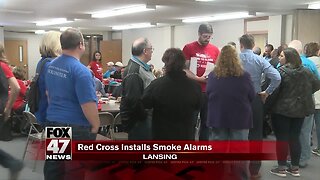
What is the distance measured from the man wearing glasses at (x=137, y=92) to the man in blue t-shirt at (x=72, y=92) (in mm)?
342

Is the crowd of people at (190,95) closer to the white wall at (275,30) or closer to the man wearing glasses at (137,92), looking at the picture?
the man wearing glasses at (137,92)

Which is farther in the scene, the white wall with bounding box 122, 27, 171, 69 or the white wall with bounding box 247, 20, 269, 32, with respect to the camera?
the white wall with bounding box 122, 27, 171, 69

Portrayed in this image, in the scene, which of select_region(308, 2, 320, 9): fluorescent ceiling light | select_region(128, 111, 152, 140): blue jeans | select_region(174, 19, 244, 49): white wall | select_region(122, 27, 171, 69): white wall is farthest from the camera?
select_region(122, 27, 171, 69): white wall

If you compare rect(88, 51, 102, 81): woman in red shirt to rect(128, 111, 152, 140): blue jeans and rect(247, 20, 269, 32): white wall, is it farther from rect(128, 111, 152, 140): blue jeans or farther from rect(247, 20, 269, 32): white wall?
rect(247, 20, 269, 32): white wall

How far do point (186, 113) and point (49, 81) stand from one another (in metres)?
0.84

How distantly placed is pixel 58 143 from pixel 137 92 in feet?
1.84

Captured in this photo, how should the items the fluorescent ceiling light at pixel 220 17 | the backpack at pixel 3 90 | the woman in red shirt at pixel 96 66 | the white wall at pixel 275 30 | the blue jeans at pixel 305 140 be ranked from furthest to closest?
Answer: the fluorescent ceiling light at pixel 220 17, the white wall at pixel 275 30, the woman in red shirt at pixel 96 66, the blue jeans at pixel 305 140, the backpack at pixel 3 90

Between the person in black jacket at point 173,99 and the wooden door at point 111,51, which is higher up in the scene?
the wooden door at point 111,51

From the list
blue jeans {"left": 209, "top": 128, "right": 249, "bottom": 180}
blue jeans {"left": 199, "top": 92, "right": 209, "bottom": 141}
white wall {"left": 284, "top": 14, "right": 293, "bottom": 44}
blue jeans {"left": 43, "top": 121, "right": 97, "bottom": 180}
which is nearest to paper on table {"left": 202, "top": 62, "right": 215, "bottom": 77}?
blue jeans {"left": 199, "top": 92, "right": 209, "bottom": 141}

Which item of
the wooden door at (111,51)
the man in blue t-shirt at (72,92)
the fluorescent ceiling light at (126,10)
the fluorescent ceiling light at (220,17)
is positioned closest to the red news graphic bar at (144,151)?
the man in blue t-shirt at (72,92)

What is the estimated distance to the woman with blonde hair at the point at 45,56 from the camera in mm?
2164

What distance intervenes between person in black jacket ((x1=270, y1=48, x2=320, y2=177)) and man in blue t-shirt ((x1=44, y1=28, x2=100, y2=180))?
168 centimetres

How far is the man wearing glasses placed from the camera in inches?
89.1

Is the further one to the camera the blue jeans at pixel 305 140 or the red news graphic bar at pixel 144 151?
the blue jeans at pixel 305 140
